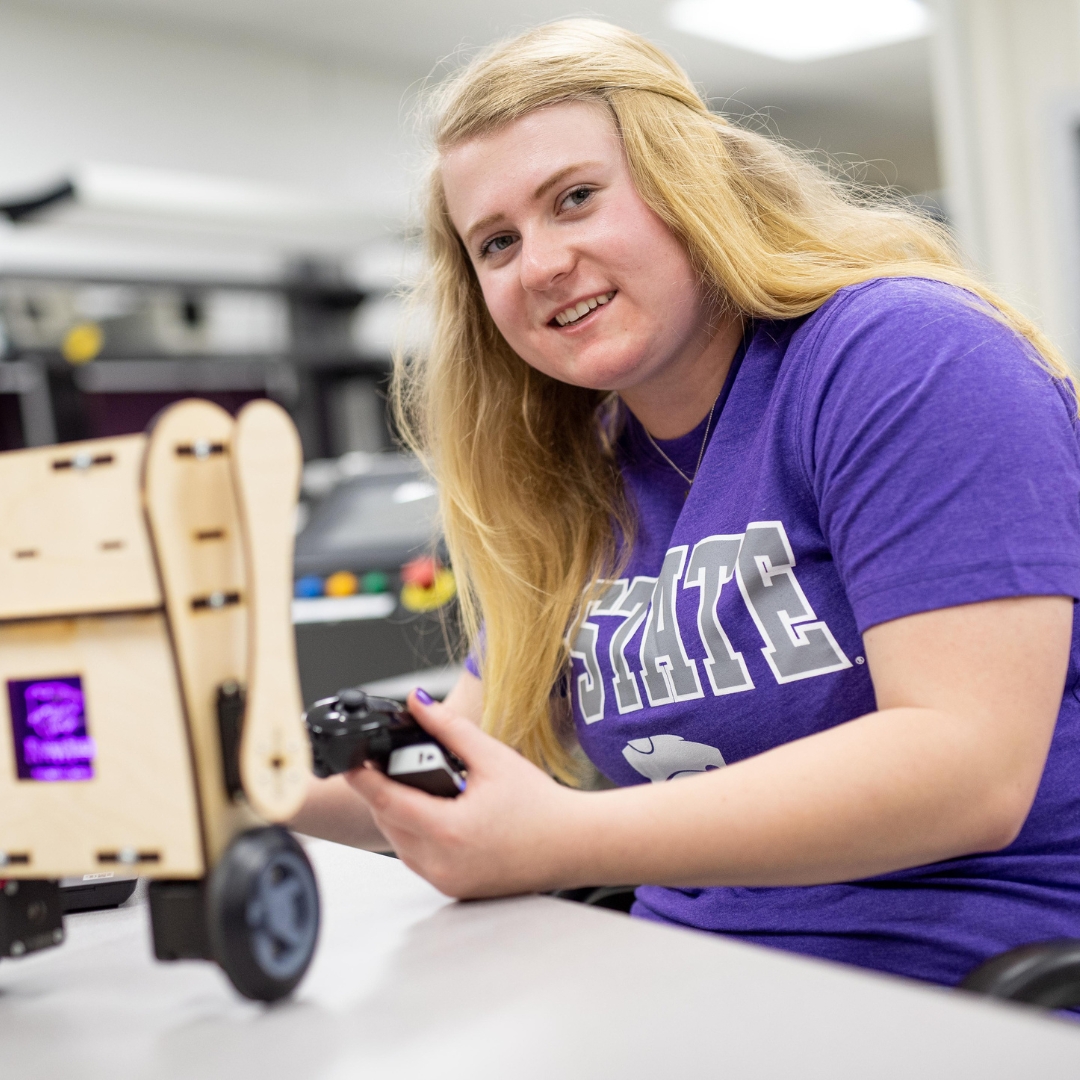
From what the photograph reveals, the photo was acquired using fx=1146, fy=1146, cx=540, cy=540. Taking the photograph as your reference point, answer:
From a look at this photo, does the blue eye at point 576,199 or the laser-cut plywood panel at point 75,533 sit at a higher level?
the blue eye at point 576,199

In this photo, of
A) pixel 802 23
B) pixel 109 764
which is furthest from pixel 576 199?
pixel 802 23

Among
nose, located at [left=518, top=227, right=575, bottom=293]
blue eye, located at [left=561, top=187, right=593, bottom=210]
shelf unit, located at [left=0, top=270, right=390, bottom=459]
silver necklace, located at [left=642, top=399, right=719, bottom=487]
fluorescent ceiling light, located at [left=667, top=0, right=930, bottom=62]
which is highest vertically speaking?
fluorescent ceiling light, located at [left=667, top=0, right=930, bottom=62]

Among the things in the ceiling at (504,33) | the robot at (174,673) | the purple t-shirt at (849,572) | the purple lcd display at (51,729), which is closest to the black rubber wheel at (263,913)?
the robot at (174,673)

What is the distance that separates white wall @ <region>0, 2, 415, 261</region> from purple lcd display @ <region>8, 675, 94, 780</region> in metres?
3.69

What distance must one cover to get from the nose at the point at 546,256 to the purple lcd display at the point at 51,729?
555 mm

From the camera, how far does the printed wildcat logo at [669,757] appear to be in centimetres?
98

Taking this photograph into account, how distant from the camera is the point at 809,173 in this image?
3.83 feet

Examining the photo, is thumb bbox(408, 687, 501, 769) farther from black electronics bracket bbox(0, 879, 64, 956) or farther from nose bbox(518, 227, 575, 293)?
nose bbox(518, 227, 575, 293)

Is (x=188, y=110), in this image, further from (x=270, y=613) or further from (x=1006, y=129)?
(x=270, y=613)

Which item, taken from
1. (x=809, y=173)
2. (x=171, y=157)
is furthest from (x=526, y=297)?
(x=171, y=157)

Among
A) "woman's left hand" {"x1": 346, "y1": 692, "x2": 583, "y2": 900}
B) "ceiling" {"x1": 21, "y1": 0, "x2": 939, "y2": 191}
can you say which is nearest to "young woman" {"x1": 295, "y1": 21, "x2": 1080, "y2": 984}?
"woman's left hand" {"x1": 346, "y1": 692, "x2": 583, "y2": 900}

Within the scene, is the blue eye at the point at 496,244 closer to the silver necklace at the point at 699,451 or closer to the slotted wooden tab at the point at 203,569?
the silver necklace at the point at 699,451

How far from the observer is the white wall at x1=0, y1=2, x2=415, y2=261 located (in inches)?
178

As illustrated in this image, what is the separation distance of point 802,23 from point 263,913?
5.79m
